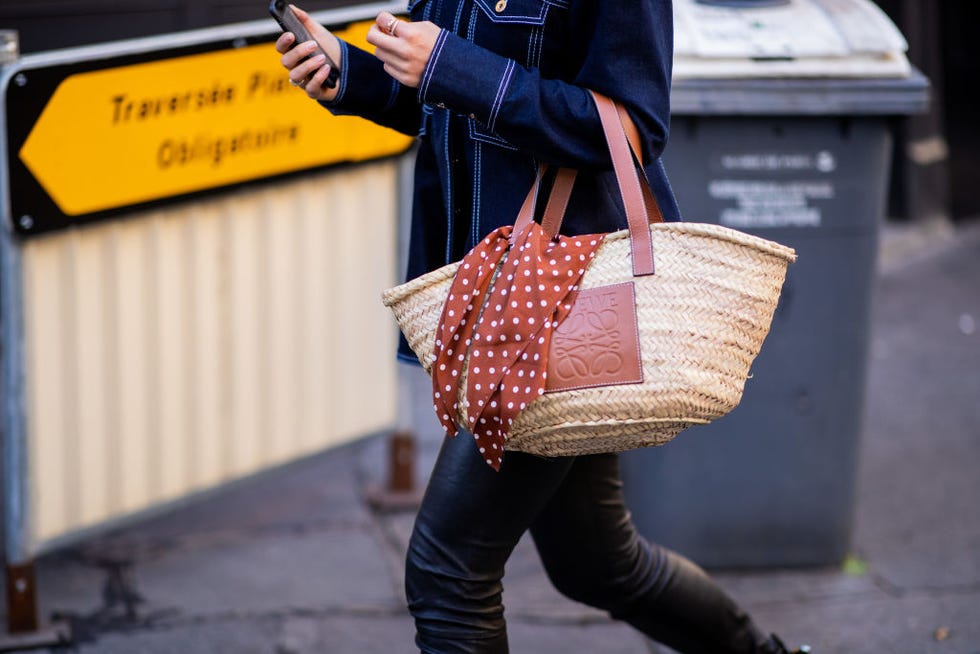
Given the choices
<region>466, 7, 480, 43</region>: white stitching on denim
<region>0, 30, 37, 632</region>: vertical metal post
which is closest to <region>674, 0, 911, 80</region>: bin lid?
A: <region>466, 7, 480, 43</region>: white stitching on denim

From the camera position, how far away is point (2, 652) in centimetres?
345

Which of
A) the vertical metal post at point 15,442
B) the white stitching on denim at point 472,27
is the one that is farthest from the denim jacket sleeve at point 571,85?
the vertical metal post at point 15,442

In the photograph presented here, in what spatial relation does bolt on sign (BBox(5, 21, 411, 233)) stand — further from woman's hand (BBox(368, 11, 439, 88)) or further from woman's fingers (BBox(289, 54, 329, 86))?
woman's hand (BBox(368, 11, 439, 88))

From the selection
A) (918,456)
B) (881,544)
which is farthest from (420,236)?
(918,456)

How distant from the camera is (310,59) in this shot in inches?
94.9

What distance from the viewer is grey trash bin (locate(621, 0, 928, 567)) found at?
11.6 ft

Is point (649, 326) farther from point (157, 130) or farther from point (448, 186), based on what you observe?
point (157, 130)

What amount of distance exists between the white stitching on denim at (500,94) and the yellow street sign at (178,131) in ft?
4.85

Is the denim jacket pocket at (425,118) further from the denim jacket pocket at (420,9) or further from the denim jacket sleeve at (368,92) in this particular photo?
the denim jacket pocket at (420,9)

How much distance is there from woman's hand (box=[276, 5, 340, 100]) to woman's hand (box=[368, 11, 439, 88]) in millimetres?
190

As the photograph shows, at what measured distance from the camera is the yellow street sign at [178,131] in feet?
11.0

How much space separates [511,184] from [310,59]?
1.35ft

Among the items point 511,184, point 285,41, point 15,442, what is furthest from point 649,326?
point 15,442

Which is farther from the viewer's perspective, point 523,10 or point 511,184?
point 511,184
